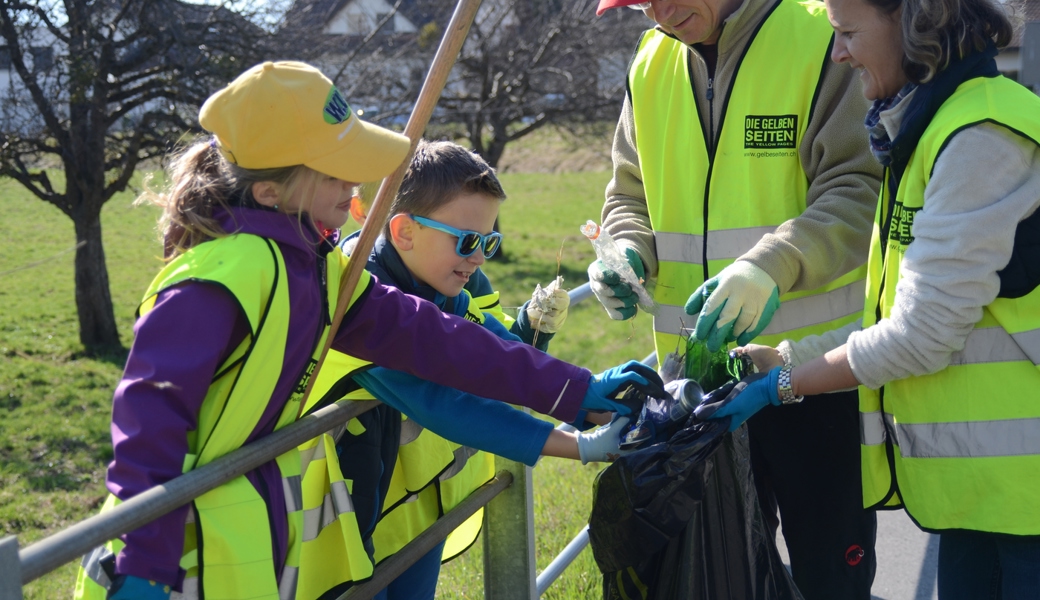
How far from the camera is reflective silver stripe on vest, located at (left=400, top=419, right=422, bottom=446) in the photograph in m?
2.27

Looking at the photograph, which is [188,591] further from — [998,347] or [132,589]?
[998,347]

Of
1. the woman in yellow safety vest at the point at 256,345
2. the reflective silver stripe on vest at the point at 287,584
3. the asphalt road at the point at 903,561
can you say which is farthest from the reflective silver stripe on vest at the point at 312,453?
the asphalt road at the point at 903,561

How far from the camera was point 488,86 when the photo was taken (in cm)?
1331

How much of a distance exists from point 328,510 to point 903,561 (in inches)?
104

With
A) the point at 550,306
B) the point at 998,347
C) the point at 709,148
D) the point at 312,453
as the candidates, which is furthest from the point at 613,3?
the point at 312,453

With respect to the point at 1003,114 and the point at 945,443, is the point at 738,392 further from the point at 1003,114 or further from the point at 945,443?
the point at 1003,114

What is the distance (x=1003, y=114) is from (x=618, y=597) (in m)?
1.28

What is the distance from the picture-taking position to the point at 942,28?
1865mm

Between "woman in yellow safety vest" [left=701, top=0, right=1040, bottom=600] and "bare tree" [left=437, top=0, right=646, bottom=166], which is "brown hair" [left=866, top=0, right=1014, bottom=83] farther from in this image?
"bare tree" [left=437, top=0, right=646, bottom=166]

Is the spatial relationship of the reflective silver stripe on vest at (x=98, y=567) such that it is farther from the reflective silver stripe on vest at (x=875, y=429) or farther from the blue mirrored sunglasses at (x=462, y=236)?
the reflective silver stripe on vest at (x=875, y=429)

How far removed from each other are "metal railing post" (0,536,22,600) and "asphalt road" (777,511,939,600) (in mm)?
3013

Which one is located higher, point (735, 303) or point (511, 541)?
point (735, 303)

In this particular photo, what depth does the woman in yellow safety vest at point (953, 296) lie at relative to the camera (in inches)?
69.8

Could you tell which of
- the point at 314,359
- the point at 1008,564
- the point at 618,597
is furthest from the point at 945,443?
the point at 314,359
